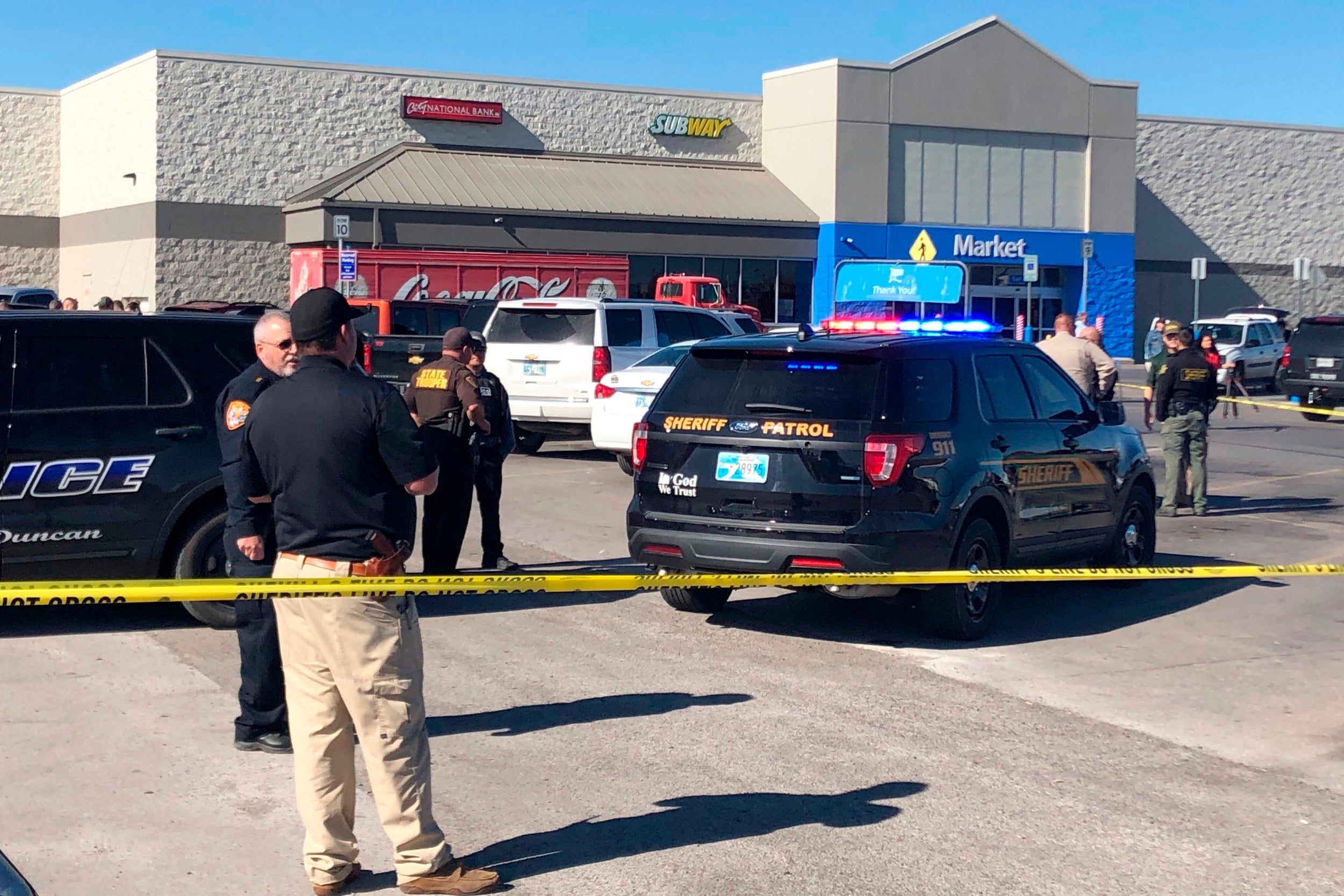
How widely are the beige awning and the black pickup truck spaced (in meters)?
13.8

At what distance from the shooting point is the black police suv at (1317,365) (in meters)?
26.7

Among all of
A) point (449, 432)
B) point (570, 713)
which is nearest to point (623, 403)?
point (449, 432)

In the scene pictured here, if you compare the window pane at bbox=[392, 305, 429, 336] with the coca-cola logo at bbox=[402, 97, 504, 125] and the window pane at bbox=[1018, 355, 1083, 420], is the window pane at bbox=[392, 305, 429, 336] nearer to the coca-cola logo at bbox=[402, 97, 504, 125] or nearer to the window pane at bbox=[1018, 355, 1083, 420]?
the window pane at bbox=[1018, 355, 1083, 420]

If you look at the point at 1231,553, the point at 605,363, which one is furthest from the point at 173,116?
the point at 1231,553

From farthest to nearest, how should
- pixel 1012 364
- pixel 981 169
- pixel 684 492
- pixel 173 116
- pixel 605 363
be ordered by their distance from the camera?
pixel 981 169 → pixel 173 116 → pixel 605 363 → pixel 1012 364 → pixel 684 492

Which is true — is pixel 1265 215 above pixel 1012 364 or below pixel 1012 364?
above

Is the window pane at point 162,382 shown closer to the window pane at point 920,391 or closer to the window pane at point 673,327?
the window pane at point 920,391

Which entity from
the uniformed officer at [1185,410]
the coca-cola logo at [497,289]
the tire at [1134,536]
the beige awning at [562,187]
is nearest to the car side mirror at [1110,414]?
the tire at [1134,536]

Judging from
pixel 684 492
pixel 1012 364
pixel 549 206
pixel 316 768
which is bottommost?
pixel 316 768

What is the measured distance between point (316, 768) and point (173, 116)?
35993 mm

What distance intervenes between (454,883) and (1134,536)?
710cm

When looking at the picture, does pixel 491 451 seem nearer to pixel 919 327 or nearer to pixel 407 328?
pixel 919 327

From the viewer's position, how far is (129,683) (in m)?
7.15

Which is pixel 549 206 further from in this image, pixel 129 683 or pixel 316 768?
pixel 316 768
